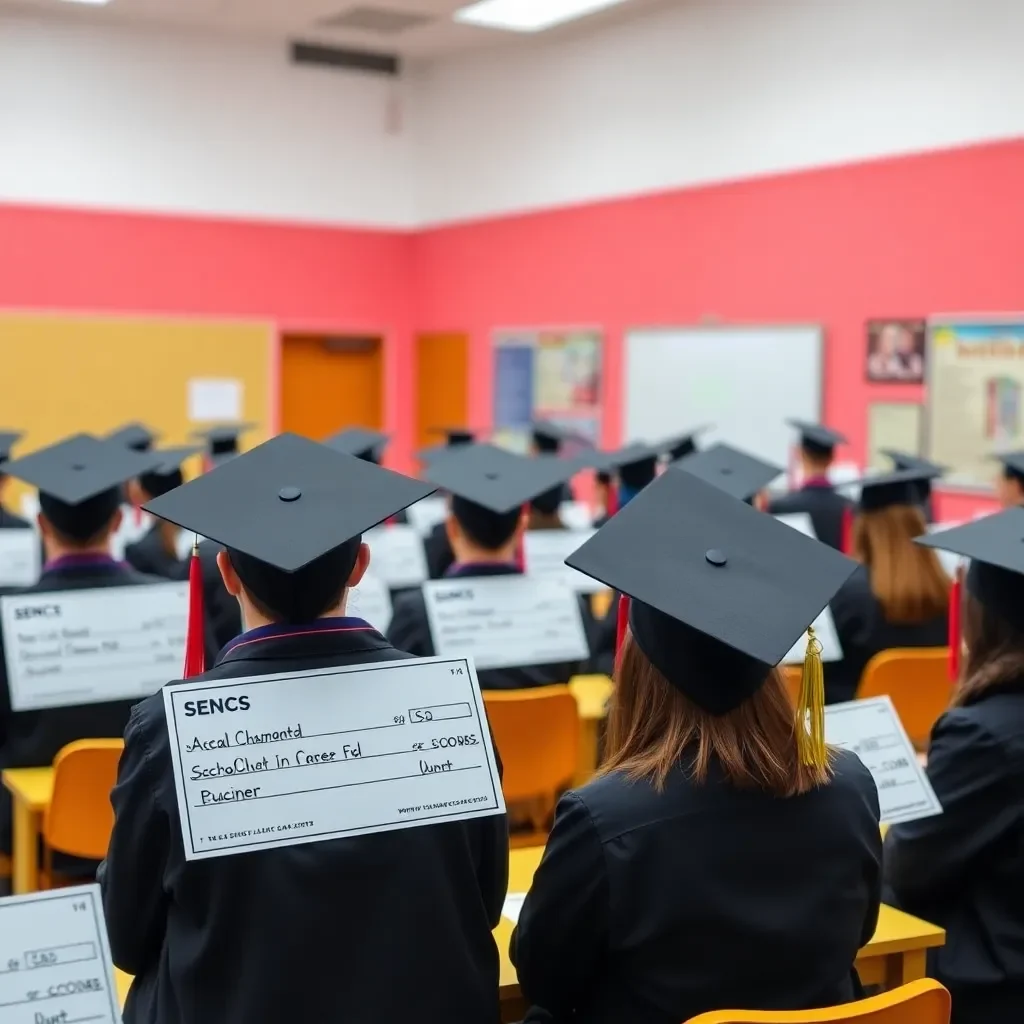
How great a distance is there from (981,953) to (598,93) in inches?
332

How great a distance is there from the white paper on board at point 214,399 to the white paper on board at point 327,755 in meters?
9.28

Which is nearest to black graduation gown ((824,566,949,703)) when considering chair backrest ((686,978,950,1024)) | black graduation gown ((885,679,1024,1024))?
black graduation gown ((885,679,1024,1024))

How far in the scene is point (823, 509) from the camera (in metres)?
6.45

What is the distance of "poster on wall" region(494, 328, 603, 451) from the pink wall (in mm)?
132

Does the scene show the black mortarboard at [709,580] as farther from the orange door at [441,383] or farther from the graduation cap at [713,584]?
the orange door at [441,383]

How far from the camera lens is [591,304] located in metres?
10.0

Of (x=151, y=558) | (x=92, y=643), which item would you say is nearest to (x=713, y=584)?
(x=92, y=643)

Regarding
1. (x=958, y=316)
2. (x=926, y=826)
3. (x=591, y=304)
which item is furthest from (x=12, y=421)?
(x=926, y=826)

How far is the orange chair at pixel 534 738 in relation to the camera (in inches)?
135

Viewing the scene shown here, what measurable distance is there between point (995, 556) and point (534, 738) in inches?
53.6

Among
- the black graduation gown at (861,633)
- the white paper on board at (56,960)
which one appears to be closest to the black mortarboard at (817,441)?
the black graduation gown at (861,633)

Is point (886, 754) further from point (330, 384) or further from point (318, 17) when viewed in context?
point (330, 384)

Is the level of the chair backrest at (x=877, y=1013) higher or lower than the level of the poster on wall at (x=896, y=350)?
lower

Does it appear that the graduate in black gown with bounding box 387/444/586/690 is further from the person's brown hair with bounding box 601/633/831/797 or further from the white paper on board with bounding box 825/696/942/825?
the person's brown hair with bounding box 601/633/831/797
